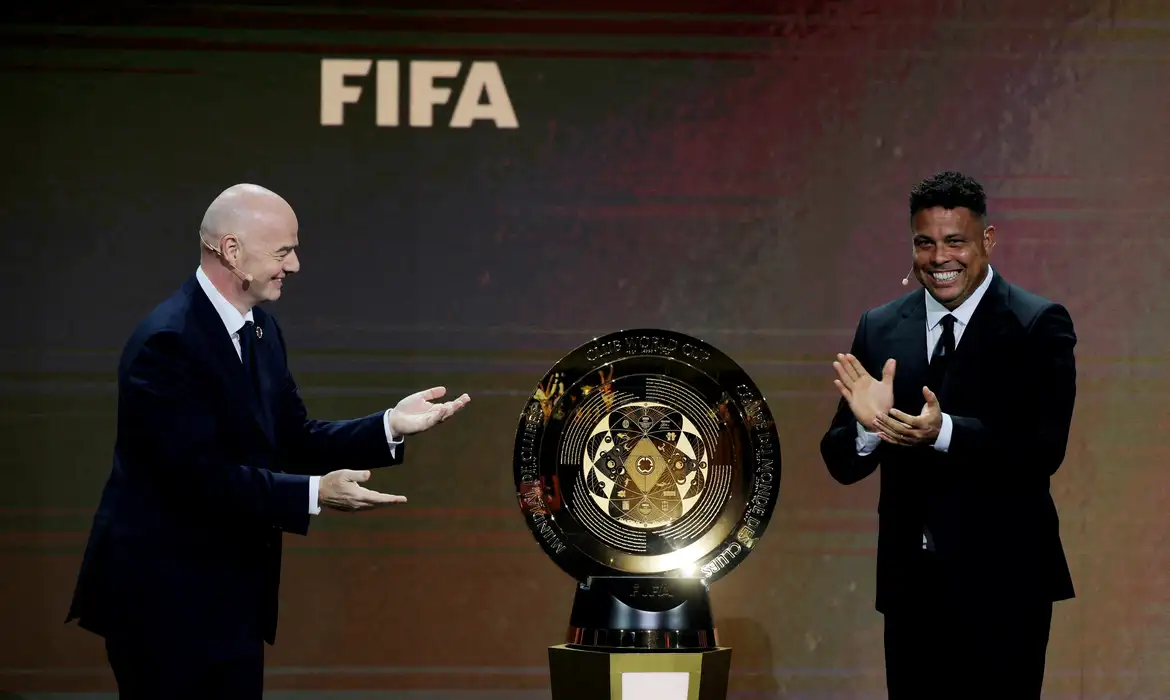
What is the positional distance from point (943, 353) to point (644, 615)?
2.58 feet

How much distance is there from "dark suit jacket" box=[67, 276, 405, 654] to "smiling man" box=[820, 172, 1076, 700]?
113 centimetres

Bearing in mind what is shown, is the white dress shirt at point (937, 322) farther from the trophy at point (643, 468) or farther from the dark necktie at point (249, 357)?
the dark necktie at point (249, 357)

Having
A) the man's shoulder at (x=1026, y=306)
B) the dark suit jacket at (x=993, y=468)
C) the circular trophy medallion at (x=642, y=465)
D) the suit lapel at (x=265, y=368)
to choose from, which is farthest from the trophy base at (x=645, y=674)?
the man's shoulder at (x=1026, y=306)

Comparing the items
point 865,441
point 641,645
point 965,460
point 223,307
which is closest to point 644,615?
point 641,645

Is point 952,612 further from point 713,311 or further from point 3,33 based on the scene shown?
point 3,33

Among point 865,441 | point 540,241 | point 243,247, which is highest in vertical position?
point 540,241

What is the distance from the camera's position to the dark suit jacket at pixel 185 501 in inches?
92.0

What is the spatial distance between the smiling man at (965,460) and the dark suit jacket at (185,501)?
3.71 ft

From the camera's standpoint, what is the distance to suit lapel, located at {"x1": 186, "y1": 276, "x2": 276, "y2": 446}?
240 cm

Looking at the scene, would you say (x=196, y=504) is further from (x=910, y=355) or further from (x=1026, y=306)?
(x=1026, y=306)

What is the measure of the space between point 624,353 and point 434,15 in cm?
152

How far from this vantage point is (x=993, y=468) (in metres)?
2.43

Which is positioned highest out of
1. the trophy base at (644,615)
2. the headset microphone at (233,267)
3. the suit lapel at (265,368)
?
the headset microphone at (233,267)

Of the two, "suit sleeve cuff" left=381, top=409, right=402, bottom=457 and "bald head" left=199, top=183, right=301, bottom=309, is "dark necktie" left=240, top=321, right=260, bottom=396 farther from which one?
"suit sleeve cuff" left=381, top=409, right=402, bottom=457
